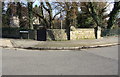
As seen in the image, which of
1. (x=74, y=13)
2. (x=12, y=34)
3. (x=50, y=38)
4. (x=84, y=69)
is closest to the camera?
(x=84, y=69)

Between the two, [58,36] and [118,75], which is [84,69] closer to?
[118,75]

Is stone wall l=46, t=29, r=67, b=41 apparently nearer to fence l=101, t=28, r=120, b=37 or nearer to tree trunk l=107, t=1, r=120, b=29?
fence l=101, t=28, r=120, b=37

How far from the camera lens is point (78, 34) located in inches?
845

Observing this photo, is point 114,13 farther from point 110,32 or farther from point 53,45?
point 53,45

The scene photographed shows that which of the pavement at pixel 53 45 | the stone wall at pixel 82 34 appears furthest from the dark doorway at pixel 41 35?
the stone wall at pixel 82 34

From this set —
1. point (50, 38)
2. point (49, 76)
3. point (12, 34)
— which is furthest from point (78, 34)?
point (49, 76)

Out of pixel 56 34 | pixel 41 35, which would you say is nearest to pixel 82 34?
pixel 56 34

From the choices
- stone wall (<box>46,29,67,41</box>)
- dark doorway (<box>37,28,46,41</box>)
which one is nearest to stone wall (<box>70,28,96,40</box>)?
stone wall (<box>46,29,67,41</box>)

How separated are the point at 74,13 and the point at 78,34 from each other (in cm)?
740

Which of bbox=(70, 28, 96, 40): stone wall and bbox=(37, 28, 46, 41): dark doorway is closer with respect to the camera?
bbox=(37, 28, 46, 41): dark doorway

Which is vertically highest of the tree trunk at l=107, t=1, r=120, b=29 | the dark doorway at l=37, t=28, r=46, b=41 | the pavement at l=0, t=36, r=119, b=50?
the tree trunk at l=107, t=1, r=120, b=29

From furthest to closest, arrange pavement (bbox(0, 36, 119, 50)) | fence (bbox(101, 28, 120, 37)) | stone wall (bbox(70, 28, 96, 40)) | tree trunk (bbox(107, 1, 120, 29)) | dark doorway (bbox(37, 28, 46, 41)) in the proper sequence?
tree trunk (bbox(107, 1, 120, 29)) → fence (bbox(101, 28, 120, 37)) → stone wall (bbox(70, 28, 96, 40)) → dark doorway (bbox(37, 28, 46, 41)) → pavement (bbox(0, 36, 119, 50))

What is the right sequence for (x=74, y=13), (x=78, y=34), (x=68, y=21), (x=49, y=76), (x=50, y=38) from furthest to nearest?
(x=68, y=21) < (x=74, y=13) < (x=78, y=34) < (x=50, y=38) < (x=49, y=76)

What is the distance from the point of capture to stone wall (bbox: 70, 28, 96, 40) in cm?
2105
